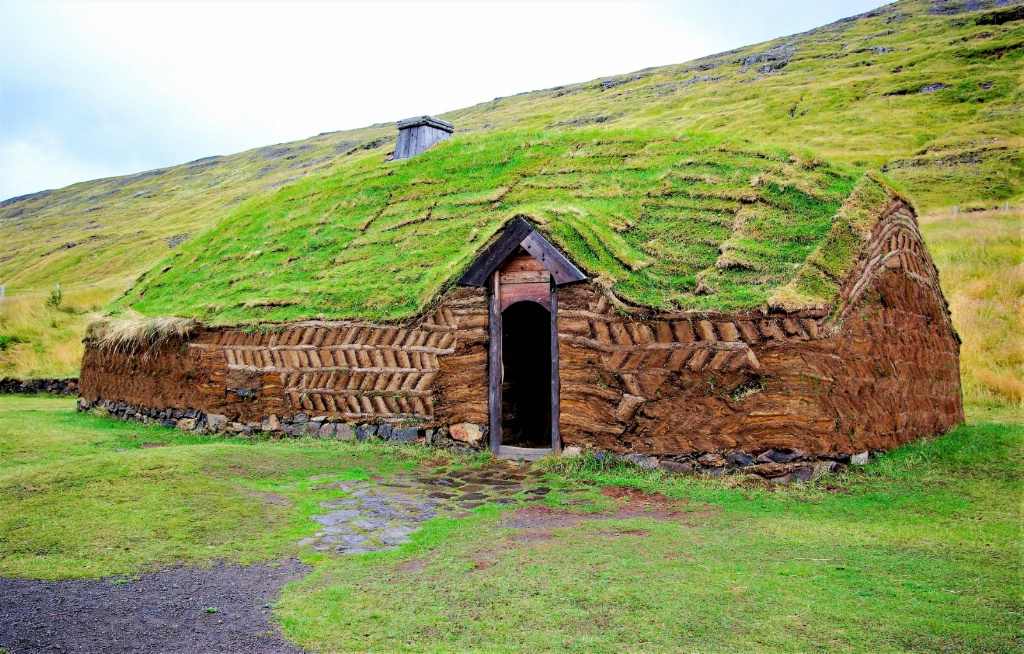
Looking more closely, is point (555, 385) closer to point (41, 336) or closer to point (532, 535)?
point (532, 535)

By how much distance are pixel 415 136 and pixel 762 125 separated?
3504 cm

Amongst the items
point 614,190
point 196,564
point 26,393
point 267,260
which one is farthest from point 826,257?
point 26,393

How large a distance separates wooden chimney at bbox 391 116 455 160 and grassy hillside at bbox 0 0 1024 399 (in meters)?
0.62

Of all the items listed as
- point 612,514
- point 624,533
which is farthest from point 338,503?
point 624,533

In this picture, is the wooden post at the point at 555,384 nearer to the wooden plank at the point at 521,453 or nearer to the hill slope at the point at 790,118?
the wooden plank at the point at 521,453

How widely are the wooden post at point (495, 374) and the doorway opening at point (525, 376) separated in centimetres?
33

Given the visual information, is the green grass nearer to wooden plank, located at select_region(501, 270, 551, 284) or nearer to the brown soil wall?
the brown soil wall

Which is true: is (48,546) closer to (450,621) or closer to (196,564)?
(196,564)

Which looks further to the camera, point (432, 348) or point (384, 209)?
point (384, 209)

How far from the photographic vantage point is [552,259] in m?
10.5

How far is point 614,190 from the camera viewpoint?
13.4 meters

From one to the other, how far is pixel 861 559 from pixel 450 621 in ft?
11.4

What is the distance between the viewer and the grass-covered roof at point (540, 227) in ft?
34.1

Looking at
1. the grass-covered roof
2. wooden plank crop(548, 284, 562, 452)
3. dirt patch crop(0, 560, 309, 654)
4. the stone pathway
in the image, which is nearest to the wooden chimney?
the grass-covered roof
